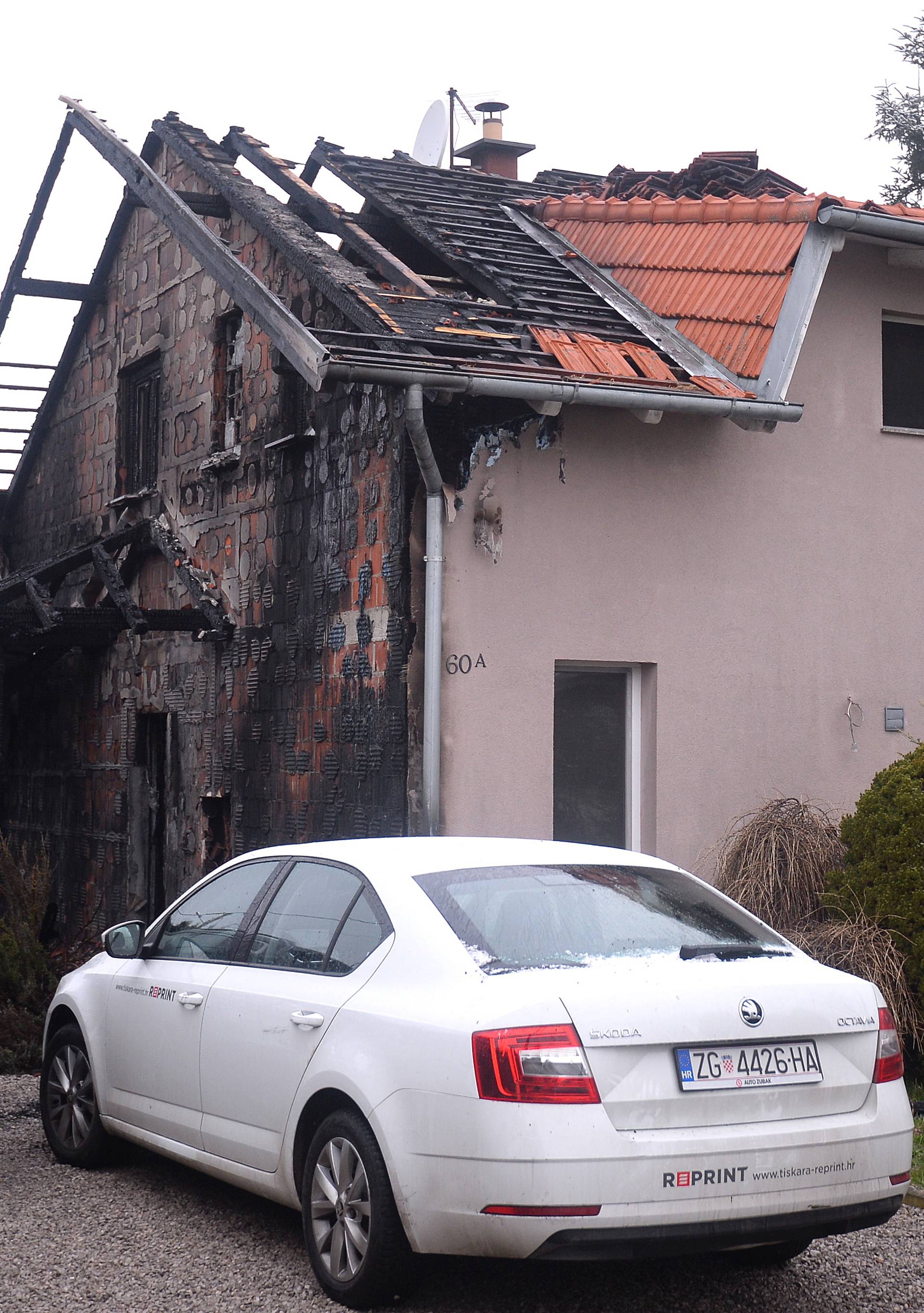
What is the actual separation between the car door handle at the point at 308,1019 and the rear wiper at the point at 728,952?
1155mm

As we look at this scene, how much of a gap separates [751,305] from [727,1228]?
663 centimetres

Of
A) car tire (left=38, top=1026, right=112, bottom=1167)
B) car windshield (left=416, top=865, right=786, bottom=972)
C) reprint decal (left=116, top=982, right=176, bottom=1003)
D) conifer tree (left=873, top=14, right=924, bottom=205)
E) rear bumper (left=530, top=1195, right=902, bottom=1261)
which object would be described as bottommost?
car tire (left=38, top=1026, right=112, bottom=1167)

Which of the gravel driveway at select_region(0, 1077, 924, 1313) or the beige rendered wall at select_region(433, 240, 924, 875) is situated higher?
the beige rendered wall at select_region(433, 240, 924, 875)

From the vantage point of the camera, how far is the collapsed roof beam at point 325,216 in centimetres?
995

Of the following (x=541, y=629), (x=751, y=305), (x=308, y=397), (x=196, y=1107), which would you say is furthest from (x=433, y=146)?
(x=196, y=1107)

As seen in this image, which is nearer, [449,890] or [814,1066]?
[814,1066]

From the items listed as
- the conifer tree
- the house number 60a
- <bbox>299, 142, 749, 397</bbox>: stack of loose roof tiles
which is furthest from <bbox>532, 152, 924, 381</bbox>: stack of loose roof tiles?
the conifer tree

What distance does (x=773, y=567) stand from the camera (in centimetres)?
991

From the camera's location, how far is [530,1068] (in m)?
4.09

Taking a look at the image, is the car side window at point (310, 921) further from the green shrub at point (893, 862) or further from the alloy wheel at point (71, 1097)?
the green shrub at point (893, 862)

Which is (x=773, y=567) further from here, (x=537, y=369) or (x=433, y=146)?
(x=433, y=146)

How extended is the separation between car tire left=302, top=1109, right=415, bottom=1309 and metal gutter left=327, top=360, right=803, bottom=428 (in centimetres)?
433

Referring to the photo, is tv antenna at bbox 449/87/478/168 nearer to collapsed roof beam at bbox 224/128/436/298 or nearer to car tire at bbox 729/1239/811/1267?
collapsed roof beam at bbox 224/128/436/298

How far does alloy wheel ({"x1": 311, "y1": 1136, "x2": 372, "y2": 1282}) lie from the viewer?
4473 millimetres
